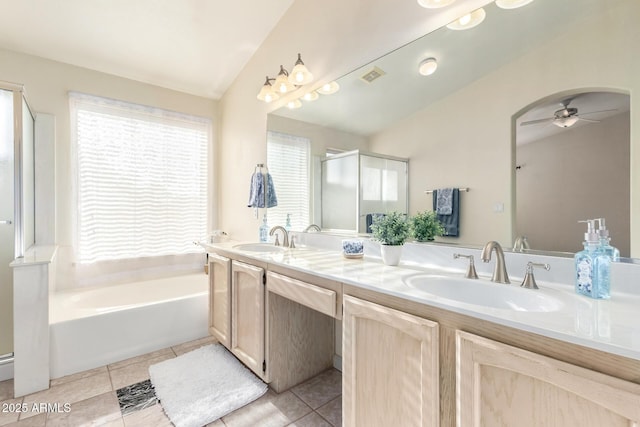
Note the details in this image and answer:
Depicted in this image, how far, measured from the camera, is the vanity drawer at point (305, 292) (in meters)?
1.26

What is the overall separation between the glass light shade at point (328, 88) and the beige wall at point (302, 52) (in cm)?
5

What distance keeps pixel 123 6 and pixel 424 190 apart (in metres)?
2.61

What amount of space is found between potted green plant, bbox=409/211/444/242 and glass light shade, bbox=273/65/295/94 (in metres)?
1.48

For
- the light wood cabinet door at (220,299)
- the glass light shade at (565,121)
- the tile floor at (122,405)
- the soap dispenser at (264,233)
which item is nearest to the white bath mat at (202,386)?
the tile floor at (122,405)

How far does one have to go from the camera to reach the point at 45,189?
95.6 inches

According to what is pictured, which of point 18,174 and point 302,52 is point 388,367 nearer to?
point 302,52

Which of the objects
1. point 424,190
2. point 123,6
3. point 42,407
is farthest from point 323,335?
point 123,6

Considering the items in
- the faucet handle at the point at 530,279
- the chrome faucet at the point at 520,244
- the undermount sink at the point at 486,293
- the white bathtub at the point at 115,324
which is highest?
the chrome faucet at the point at 520,244

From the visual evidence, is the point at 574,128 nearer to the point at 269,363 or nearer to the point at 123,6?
the point at 269,363

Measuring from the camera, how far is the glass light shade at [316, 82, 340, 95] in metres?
2.03

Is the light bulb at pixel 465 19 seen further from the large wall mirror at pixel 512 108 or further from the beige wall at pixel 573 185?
the beige wall at pixel 573 185

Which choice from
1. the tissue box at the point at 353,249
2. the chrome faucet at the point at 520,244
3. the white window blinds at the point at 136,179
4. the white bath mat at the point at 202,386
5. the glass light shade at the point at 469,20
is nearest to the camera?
Answer: the chrome faucet at the point at 520,244

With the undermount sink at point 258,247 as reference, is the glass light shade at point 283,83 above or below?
above

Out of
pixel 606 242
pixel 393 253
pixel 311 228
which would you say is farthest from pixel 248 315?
pixel 606 242
